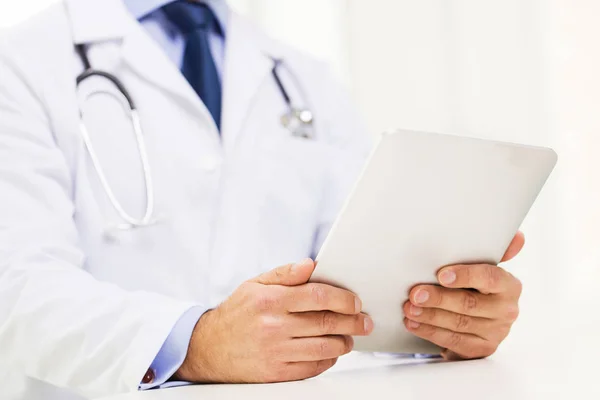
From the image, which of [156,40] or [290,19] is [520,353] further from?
[290,19]

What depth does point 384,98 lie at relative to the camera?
211 centimetres

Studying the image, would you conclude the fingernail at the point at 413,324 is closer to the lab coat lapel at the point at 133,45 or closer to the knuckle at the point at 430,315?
the knuckle at the point at 430,315

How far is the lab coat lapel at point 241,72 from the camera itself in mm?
1209

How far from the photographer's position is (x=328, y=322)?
0.78 metres

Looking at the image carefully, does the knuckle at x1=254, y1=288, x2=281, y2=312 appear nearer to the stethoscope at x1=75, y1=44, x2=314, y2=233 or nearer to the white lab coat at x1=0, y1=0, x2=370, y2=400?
the white lab coat at x1=0, y1=0, x2=370, y2=400

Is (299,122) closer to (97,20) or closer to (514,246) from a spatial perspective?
(97,20)

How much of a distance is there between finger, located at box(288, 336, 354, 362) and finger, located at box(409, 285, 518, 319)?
4.3 inches

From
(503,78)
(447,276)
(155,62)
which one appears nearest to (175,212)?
(155,62)

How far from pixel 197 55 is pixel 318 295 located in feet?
2.07

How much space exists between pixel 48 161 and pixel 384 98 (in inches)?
49.4

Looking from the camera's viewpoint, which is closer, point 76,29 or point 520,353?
point 520,353

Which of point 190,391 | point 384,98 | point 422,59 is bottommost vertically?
point 190,391

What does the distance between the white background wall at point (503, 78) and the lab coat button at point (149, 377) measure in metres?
1.18

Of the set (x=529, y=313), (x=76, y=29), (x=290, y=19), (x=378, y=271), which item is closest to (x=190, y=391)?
(x=378, y=271)
